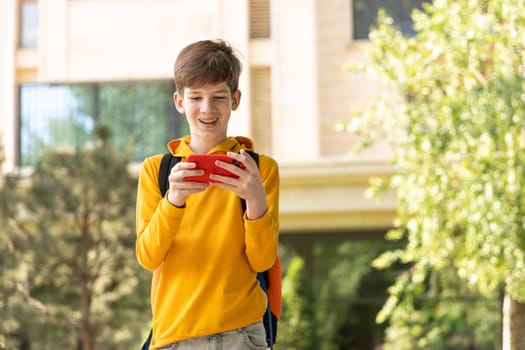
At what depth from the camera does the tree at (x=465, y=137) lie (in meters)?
8.19

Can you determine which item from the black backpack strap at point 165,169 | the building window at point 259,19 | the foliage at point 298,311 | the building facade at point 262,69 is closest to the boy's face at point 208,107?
the black backpack strap at point 165,169

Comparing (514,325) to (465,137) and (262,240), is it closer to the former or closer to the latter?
(465,137)

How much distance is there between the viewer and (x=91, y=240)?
36.0 feet

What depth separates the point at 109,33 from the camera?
581 inches

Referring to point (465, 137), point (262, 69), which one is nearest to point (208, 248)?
point (465, 137)

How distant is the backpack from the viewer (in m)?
2.97

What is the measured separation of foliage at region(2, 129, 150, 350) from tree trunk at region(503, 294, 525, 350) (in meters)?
3.77

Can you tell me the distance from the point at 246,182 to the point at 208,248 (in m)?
0.26

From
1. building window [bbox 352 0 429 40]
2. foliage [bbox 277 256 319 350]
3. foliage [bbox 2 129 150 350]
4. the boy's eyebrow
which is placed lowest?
foliage [bbox 277 256 319 350]

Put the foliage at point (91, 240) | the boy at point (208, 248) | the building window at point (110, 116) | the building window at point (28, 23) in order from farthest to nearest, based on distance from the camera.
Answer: the building window at point (28, 23) → the building window at point (110, 116) → the foliage at point (91, 240) → the boy at point (208, 248)

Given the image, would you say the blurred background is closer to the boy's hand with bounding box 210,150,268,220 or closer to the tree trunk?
the tree trunk

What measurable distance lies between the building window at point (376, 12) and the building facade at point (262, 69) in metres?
0.04

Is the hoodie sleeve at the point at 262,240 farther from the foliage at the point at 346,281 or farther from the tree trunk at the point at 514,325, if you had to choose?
the foliage at the point at 346,281

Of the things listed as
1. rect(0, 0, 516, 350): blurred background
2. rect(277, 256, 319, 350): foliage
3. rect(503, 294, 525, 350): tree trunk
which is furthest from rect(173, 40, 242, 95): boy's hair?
rect(0, 0, 516, 350): blurred background
